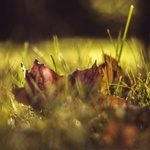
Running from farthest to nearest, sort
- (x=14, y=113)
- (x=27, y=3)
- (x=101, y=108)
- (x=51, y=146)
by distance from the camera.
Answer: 1. (x=27, y=3)
2. (x=14, y=113)
3. (x=101, y=108)
4. (x=51, y=146)

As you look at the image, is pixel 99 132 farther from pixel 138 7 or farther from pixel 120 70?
pixel 138 7

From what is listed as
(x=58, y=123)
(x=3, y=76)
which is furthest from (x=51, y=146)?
(x=3, y=76)

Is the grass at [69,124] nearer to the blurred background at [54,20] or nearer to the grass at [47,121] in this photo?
the grass at [47,121]

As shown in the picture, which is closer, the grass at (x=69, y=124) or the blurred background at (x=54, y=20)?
the grass at (x=69, y=124)

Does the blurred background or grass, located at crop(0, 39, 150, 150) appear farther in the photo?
the blurred background

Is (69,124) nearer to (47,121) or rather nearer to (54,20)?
(47,121)

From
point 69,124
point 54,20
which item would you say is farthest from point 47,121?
point 54,20

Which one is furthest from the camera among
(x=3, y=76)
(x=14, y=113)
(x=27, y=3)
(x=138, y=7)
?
(x=27, y=3)

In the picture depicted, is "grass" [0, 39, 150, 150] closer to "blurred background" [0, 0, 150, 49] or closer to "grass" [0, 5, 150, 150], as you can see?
"grass" [0, 5, 150, 150]

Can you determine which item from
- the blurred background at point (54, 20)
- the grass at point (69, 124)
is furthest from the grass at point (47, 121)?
the blurred background at point (54, 20)

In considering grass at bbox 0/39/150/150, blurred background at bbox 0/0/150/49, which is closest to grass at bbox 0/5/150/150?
grass at bbox 0/39/150/150

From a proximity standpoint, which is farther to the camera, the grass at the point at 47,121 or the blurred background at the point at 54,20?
the blurred background at the point at 54,20
